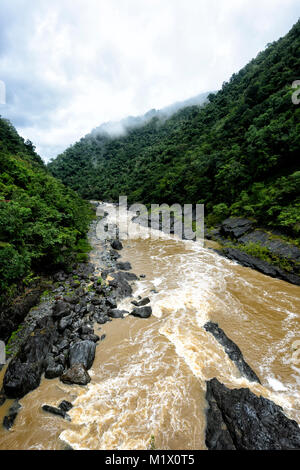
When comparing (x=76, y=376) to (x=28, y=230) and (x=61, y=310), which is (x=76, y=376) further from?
(x=28, y=230)

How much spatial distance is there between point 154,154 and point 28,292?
64.2m

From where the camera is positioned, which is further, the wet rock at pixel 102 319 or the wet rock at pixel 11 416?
the wet rock at pixel 102 319

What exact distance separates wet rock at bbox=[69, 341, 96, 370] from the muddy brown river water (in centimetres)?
32

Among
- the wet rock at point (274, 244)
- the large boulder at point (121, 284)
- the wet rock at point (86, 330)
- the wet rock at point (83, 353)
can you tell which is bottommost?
the wet rock at point (83, 353)

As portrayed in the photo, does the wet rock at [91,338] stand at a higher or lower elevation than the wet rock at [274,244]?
lower

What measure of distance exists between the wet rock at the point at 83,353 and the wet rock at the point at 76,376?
251 mm

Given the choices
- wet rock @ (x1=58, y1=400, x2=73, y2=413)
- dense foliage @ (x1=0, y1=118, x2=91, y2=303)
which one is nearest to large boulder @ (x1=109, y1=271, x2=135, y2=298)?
dense foliage @ (x1=0, y1=118, x2=91, y2=303)

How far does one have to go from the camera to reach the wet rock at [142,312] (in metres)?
8.02

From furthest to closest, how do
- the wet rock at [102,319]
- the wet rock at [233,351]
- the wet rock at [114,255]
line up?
the wet rock at [114,255] → the wet rock at [102,319] → the wet rock at [233,351]

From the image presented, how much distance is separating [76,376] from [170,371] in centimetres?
294

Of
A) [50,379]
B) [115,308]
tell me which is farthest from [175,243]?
[50,379]

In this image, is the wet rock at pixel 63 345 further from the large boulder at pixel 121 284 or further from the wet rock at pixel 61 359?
the large boulder at pixel 121 284

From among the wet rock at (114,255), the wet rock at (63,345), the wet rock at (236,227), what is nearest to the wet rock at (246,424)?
the wet rock at (63,345)

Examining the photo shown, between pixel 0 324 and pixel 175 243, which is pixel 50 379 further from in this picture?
pixel 175 243
